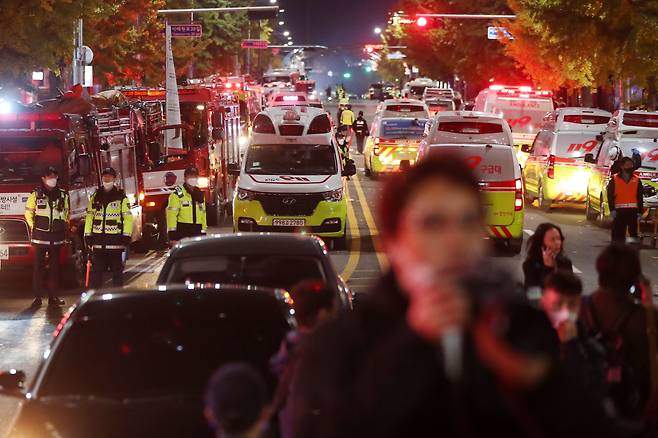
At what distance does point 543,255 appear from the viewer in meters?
8.86

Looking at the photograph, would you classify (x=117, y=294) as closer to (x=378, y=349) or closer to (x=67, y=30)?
(x=378, y=349)

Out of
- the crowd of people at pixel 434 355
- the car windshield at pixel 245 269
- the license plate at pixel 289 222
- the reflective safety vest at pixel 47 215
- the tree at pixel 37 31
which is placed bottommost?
the license plate at pixel 289 222

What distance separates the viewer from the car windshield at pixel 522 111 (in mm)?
42000

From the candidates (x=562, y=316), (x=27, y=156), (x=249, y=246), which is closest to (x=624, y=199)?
(x=27, y=156)

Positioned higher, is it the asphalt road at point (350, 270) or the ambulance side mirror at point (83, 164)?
the ambulance side mirror at point (83, 164)

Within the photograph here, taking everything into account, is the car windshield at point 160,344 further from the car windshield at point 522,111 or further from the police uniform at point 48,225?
the car windshield at point 522,111

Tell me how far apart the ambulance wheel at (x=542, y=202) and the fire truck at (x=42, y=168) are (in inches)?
504

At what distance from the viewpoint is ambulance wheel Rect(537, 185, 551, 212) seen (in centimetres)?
2997

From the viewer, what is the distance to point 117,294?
21.8 feet

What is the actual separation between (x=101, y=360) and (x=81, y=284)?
42.3 feet

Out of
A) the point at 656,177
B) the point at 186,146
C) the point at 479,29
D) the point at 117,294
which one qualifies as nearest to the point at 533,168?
the point at 656,177

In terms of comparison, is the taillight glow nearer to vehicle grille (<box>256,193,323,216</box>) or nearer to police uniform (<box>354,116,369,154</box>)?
vehicle grille (<box>256,193,323,216</box>)

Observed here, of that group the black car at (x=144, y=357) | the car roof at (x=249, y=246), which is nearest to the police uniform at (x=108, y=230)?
the car roof at (x=249, y=246)

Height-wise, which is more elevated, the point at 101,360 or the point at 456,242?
the point at 456,242
